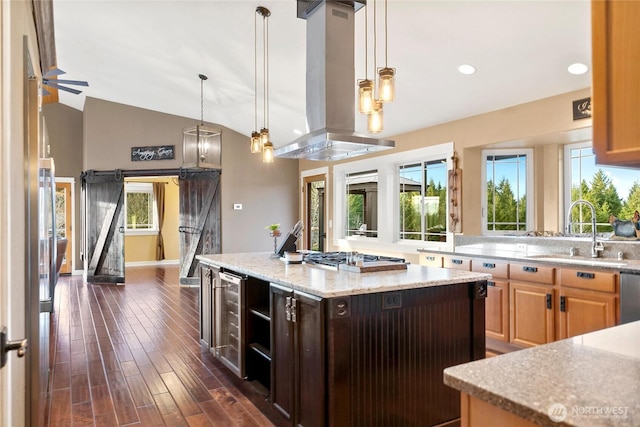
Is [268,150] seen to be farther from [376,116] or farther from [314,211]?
[314,211]

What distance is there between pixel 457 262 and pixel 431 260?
449 millimetres

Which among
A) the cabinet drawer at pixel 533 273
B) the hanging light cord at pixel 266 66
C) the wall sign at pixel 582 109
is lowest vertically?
the cabinet drawer at pixel 533 273

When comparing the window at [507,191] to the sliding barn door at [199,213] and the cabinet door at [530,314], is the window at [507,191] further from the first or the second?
the sliding barn door at [199,213]

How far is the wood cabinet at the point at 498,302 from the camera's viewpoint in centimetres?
384

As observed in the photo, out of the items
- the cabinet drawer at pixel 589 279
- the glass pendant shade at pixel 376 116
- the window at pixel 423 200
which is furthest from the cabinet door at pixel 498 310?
the glass pendant shade at pixel 376 116

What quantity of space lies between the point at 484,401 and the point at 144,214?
35.1 feet

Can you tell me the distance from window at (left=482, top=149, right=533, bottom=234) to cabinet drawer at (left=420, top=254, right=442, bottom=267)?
2.43 ft

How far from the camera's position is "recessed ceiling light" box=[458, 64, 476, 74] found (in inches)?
150

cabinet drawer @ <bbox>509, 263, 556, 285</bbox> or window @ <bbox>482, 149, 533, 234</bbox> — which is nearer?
cabinet drawer @ <bbox>509, 263, 556, 285</bbox>

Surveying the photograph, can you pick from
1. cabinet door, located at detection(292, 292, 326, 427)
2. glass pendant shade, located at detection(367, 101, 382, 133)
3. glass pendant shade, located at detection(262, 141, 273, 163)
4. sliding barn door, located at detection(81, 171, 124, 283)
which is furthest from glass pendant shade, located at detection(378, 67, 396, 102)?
sliding barn door, located at detection(81, 171, 124, 283)

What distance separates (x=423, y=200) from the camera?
5.68m

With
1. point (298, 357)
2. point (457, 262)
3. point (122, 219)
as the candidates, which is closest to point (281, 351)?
point (298, 357)

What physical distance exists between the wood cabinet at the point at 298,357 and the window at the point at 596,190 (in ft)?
10.7

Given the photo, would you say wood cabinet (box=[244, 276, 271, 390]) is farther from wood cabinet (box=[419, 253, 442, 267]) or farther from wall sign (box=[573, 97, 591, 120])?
wall sign (box=[573, 97, 591, 120])
